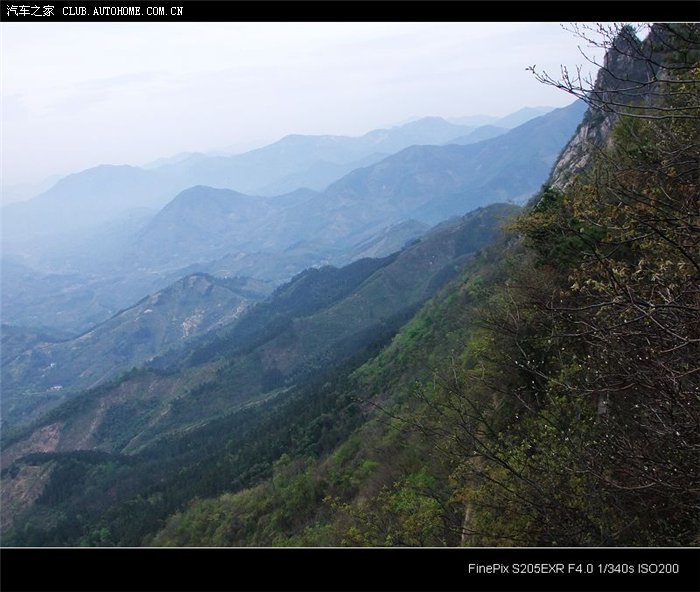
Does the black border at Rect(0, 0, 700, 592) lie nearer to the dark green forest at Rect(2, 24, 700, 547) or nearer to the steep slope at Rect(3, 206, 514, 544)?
the dark green forest at Rect(2, 24, 700, 547)

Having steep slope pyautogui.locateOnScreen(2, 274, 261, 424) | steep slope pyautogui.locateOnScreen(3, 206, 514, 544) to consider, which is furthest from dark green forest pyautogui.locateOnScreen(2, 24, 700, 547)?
steep slope pyautogui.locateOnScreen(2, 274, 261, 424)

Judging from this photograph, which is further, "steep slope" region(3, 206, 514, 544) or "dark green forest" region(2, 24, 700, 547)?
"steep slope" region(3, 206, 514, 544)

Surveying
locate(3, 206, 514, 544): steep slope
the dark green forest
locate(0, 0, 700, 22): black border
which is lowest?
locate(3, 206, 514, 544): steep slope

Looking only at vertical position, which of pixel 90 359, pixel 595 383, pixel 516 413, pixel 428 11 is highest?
pixel 428 11

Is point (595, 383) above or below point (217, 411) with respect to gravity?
above

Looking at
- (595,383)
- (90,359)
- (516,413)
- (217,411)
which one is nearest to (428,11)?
(595,383)

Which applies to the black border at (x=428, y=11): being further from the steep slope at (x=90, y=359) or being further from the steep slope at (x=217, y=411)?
the steep slope at (x=90, y=359)
